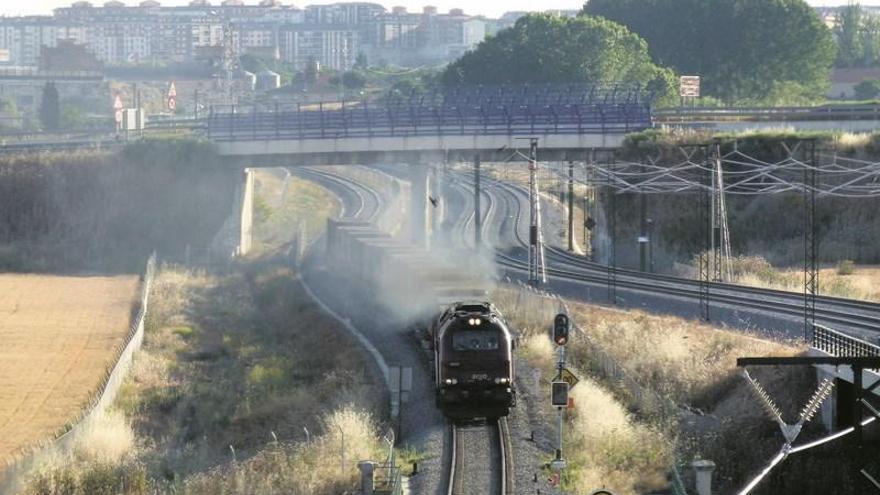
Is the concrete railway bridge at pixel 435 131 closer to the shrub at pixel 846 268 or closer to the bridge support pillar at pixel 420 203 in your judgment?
the bridge support pillar at pixel 420 203

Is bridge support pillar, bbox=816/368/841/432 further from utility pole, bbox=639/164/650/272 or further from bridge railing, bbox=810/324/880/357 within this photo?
utility pole, bbox=639/164/650/272

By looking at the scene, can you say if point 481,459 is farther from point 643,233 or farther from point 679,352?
point 643,233

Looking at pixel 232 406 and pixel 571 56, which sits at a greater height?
pixel 571 56

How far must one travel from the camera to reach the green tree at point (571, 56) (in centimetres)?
12725

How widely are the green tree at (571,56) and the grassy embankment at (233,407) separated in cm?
6173

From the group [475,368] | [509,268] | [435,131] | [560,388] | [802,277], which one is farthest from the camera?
[435,131]

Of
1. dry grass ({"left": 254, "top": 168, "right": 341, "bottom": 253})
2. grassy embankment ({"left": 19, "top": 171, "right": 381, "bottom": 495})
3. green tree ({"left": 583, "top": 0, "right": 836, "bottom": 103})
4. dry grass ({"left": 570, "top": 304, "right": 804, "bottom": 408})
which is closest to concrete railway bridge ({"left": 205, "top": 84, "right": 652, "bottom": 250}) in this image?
dry grass ({"left": 254, "top": 168, "right": 341, "bottom": 253})

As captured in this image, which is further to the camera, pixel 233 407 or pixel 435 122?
pixel 435 122

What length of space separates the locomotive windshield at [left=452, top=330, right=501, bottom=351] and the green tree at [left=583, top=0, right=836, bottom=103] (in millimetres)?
109118

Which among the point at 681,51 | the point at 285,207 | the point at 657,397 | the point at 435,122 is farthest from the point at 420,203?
A: the point at 681,51

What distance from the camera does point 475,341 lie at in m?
36.6

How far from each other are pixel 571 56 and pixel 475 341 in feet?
311

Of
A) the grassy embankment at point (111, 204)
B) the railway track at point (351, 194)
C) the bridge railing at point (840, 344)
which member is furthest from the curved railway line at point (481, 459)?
the railway track at point (351, 194)

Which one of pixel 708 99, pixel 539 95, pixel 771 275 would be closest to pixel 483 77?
pixel 708 99
